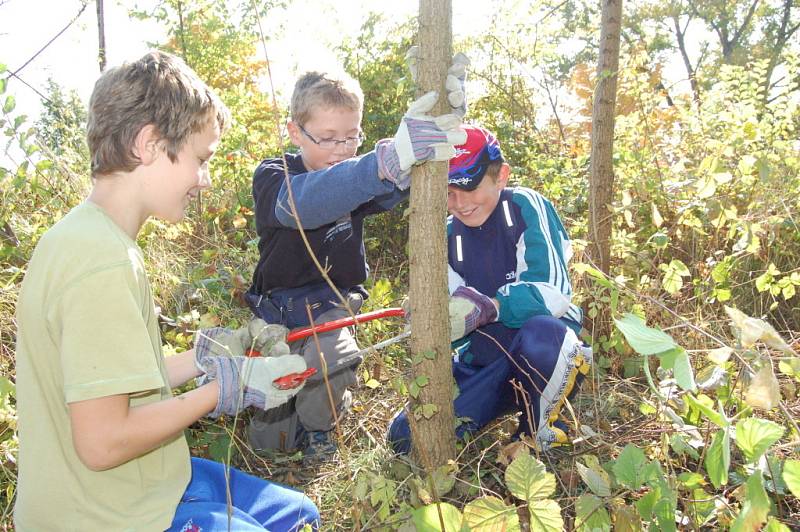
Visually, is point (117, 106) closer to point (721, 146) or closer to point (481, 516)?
point (481, 516)

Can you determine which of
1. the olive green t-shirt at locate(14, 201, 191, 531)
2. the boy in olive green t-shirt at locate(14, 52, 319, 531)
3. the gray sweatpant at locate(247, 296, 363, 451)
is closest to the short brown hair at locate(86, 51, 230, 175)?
the boy in olive green t-shirt at locate(14, 52, 319, 531)

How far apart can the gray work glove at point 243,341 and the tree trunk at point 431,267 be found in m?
0.45

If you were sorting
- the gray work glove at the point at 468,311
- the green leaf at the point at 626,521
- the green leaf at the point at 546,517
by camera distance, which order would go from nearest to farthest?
the green leaf at the point at 546,517, the green leaf at the point at 626,521, the gray work glove at the point at 468,311

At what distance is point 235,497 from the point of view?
71.9 inches

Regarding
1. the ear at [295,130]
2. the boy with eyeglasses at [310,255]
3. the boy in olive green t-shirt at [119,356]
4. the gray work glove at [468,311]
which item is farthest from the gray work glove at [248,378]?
the ear at [295,130]

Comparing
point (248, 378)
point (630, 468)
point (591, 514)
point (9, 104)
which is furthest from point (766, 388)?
point (9, 104)

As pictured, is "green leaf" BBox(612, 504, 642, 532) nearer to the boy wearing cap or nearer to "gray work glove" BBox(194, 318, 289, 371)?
the boy wearing cap

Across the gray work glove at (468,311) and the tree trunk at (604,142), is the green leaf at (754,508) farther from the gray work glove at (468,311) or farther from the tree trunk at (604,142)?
the tree trunk at (604,142)

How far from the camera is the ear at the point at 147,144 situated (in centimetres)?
151

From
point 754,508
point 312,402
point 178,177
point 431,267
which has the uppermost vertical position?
point 178,177

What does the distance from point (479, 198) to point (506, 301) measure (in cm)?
44

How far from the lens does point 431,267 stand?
1.86 m

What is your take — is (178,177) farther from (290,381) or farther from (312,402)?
(312,402)

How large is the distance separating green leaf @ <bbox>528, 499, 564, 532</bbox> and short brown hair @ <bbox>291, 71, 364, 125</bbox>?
1766 millimetres
